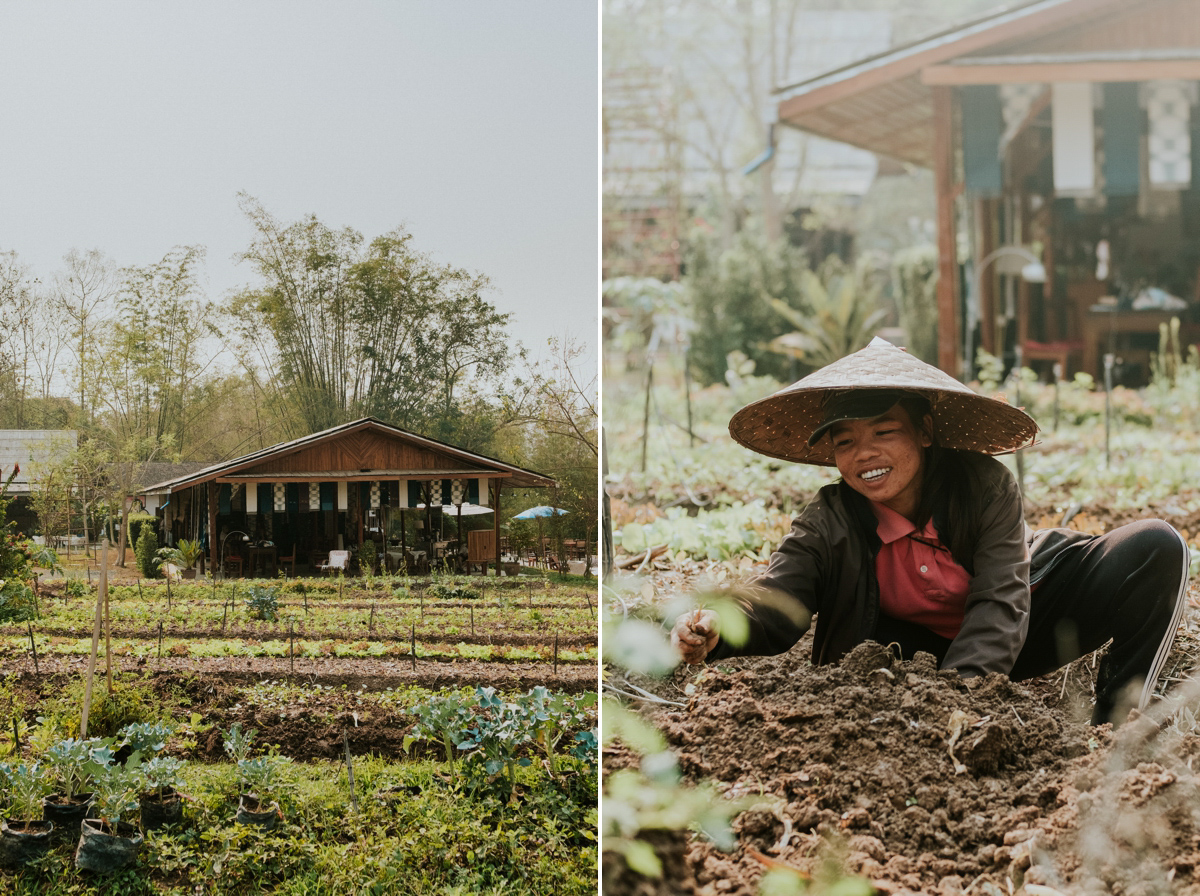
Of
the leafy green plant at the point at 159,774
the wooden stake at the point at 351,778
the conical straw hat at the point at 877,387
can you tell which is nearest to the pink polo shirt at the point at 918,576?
the conical straw hat at the point at 877,387

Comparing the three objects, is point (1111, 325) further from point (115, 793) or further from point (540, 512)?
point (115, 793)

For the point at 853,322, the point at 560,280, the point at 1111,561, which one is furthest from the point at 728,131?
the point at 1111,561

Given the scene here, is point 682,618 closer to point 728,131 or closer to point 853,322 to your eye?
point 853,322

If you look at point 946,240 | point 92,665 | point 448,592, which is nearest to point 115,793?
point 92,665

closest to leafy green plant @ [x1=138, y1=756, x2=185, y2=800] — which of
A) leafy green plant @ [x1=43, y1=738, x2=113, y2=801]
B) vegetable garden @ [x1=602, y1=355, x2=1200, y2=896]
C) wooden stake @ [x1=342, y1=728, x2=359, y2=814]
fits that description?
leafy green plant @ [x1=43, y1=738, x2=113, y2=801]

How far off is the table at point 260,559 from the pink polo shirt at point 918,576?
1692 mm

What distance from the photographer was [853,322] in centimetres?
660

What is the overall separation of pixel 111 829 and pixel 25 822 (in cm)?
24

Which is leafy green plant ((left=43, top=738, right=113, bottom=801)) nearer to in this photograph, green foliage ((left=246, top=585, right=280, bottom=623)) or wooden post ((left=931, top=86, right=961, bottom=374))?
green foliage ((left=246, top=585, right=280, bottom=623))

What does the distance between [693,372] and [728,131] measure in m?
4.53

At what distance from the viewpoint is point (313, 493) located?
255 cm

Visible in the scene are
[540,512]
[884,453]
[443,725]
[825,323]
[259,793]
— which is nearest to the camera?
[884,453]

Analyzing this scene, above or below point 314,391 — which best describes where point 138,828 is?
below

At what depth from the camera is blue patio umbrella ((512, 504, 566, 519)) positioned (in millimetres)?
2668
